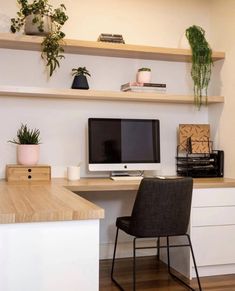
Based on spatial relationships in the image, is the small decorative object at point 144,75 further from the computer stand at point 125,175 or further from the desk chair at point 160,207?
the desk chair at point 160,207

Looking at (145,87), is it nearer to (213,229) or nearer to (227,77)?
(227,77)

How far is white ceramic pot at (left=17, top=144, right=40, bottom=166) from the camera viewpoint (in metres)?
3.13

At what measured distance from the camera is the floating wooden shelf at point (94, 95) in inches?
120

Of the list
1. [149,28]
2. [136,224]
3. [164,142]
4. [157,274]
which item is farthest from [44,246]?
[149,28]

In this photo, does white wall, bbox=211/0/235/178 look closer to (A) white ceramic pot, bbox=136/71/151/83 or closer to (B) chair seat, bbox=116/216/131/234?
(A) white ceramic pot, bbox=136/71/151/83

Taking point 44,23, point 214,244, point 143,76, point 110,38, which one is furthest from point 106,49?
point 214,244

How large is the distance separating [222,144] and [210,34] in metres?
1.10

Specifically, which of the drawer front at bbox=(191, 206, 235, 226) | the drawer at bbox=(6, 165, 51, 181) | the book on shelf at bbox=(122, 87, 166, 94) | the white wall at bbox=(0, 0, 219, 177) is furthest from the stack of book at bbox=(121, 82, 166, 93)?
the drawer front at bbox=(191, 206, 235, 226)

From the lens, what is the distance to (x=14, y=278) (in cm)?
150

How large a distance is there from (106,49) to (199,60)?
88cm

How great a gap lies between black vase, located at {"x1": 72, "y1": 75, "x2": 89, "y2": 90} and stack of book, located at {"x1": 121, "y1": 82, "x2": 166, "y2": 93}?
14.5 inches

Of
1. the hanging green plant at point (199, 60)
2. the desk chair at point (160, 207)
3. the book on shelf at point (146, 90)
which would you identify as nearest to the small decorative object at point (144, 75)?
the book on shelf at point (146, 90)

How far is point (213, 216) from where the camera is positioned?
9.98 ft

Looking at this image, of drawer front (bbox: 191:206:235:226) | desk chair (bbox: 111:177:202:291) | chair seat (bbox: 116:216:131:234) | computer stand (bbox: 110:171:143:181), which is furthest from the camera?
computer stand (bbox: 110:171:143:181)
